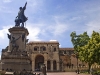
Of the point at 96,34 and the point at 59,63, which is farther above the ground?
the point at 96,34

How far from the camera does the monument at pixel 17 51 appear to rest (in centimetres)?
2481

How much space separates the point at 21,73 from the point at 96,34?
16134 mm

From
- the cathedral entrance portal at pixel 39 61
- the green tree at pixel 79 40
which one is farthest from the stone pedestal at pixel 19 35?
the cathedral entrance portal at pixel 39 61

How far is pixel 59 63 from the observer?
214ft

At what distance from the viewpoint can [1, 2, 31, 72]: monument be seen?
24.8 m

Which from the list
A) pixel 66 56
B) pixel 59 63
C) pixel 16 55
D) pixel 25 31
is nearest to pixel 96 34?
pixel 25 31

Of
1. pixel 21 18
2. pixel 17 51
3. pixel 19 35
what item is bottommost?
pixel 17 51

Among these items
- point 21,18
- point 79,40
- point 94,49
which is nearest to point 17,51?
point 21,18

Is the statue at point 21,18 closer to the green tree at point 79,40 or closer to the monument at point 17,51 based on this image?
the monument at point 17,51

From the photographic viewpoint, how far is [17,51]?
26.8m

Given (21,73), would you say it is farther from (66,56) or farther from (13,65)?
(66,56)

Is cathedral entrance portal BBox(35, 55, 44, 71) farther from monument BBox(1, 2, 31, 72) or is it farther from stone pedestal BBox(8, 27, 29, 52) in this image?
stone pedestal BBox(8, 27, 29, 52)

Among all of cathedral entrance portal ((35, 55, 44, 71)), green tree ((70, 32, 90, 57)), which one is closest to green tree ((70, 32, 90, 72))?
green tree ((70, 32, 90, 57))

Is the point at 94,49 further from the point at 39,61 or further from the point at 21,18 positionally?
the point at 39,61
